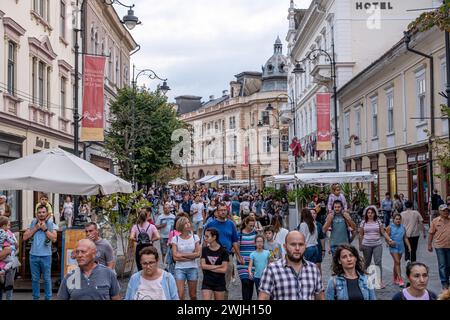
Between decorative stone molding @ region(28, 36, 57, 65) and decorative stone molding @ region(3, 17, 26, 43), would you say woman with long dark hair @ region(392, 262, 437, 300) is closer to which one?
decorative stone molding @ region(3, 17, 26, 43)

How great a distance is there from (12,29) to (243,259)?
14832 millimetres

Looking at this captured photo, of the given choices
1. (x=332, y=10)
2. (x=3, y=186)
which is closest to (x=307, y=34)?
(x=332, y=10)

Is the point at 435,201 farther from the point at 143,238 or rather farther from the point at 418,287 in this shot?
the point at 418,287

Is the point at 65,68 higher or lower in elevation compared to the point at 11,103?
higher

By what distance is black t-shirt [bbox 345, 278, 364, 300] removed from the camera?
5363mm

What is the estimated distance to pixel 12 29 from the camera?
21000mm

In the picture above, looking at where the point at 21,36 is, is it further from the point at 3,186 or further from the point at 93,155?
the point at 93,155

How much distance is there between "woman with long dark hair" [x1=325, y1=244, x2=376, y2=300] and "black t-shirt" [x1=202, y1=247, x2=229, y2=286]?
2875mm

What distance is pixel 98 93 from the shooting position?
71.7 ft

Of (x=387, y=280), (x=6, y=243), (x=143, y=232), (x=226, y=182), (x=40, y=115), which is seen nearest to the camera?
(x=6, y=243)

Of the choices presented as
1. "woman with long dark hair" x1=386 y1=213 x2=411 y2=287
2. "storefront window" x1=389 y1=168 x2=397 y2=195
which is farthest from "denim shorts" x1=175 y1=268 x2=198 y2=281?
"storefront window" x1=389 y1=168 x2=397 y2=195

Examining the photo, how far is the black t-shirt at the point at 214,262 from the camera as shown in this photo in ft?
27.2

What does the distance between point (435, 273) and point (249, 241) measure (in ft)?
17.9

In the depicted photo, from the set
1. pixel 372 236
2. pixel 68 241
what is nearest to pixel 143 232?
pixel 68 241
